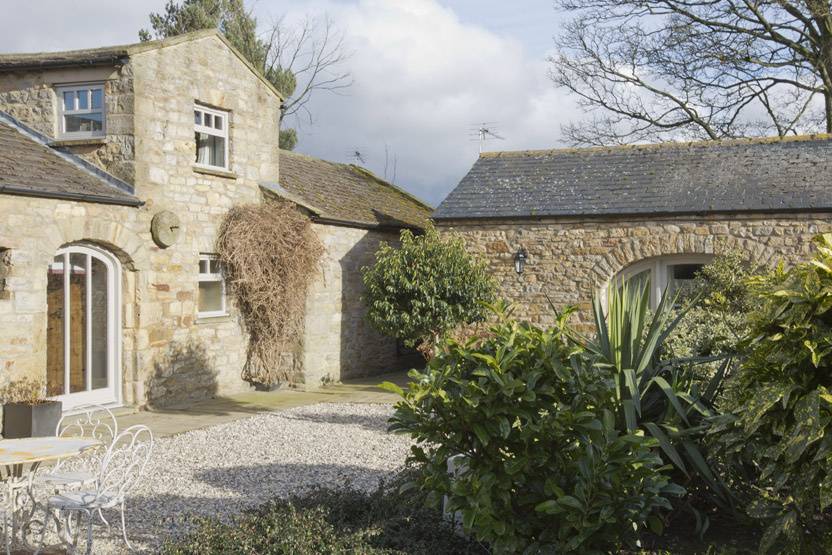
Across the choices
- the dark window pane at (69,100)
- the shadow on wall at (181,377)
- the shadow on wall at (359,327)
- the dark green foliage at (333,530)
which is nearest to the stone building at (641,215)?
the shadow on wall at (359,327)

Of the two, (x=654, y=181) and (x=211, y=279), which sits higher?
(x=654, y=181)

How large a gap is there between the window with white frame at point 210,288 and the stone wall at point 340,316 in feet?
5.39

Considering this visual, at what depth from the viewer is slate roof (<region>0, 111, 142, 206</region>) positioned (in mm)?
9954

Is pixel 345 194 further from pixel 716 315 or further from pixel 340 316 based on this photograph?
pixel 716 315

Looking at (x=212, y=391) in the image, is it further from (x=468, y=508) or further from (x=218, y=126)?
(x=468, y=508)

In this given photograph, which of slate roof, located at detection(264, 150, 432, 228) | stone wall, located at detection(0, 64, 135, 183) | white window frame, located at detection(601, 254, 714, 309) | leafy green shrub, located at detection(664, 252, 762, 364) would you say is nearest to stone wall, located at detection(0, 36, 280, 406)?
stone wall, located at detection(0, 64, 135, 183)

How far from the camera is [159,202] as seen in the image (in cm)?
1191

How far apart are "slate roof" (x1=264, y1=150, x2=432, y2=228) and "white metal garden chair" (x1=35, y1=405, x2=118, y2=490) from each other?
537 centimetres

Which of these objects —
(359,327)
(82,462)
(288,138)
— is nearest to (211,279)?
(359,327)

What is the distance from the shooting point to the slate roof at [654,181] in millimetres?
13641

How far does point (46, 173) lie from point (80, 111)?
70.3 inches

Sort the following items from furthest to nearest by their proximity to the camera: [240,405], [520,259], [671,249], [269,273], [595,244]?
[520,259] → [595,244] → [671,249] → [269,273] → [240,405]

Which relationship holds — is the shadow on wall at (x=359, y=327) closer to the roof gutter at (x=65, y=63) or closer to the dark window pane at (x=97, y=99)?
the dark window pane at (x=97, y=99)

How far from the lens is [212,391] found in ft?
42.8
